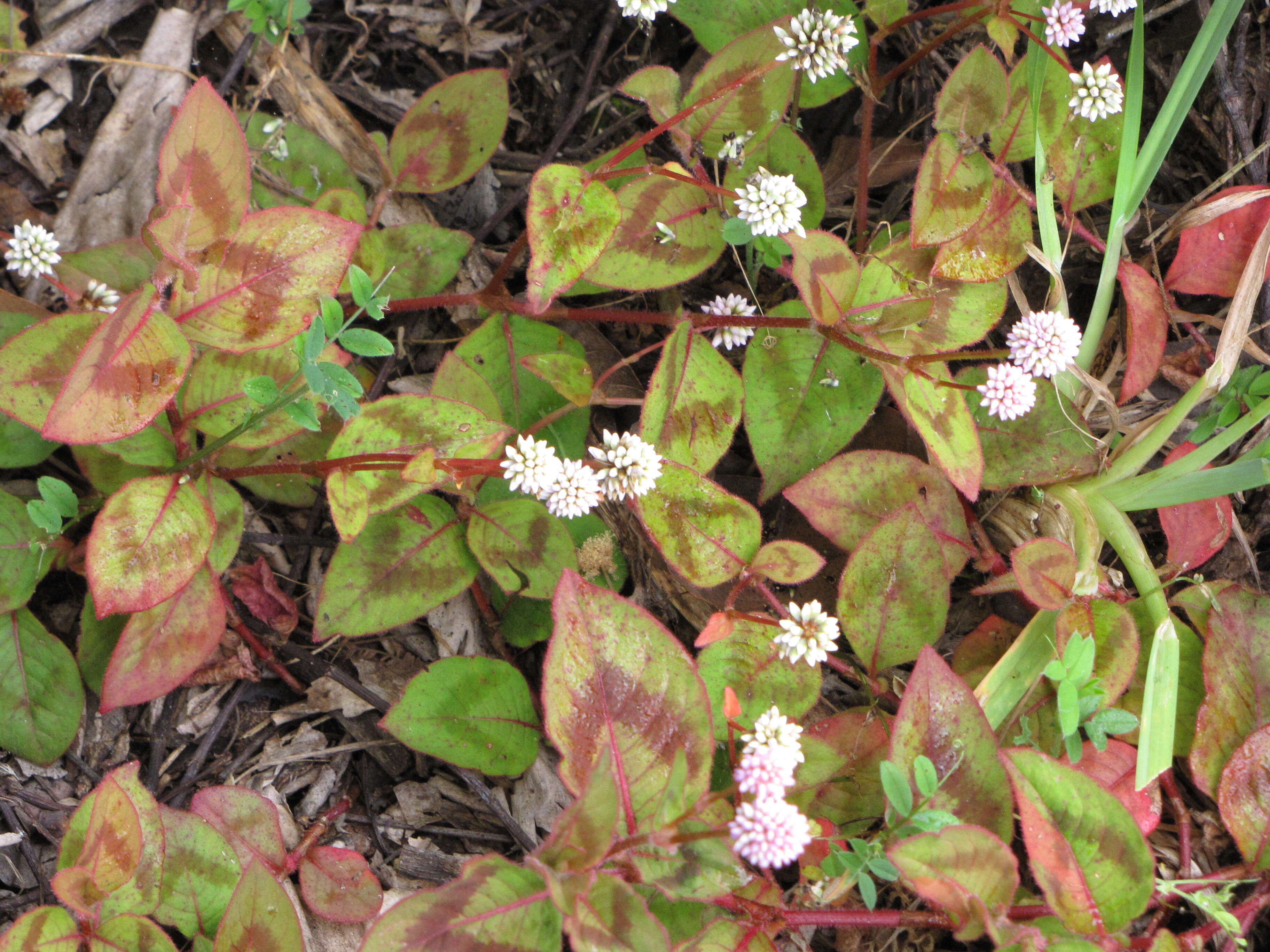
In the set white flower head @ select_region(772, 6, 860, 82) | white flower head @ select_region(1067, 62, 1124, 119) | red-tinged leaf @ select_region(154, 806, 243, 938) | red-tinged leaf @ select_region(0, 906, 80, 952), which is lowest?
red-tinged leaf @ select_region(154, 806, 243, 938)

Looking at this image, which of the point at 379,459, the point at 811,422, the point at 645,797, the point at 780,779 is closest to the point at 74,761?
the point at 379,459

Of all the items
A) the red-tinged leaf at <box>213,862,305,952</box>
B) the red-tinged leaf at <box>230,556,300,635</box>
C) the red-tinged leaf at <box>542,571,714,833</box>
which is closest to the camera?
the red-tinged leaf at <box>542,571,714,833</box>

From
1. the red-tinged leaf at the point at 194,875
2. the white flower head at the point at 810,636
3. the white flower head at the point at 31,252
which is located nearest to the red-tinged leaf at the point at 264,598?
the red-tinged leaf at the point at 194,875

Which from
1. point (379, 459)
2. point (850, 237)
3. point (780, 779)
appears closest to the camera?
point (780, 779)

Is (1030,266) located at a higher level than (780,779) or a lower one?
higher

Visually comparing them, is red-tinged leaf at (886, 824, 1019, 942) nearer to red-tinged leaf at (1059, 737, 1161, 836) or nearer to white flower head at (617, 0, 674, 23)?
red-tinged leaf at (1059, 737, 1161, 836)

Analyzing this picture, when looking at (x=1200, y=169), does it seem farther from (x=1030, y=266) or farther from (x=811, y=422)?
(x=811, y=422)

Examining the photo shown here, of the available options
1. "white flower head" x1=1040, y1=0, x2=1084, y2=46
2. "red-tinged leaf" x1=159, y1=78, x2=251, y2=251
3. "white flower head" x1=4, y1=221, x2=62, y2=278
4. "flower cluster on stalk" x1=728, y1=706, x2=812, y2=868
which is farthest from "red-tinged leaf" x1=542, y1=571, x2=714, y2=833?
"white flower head" x1=1040, y1=0, x2=1084, y2=46
